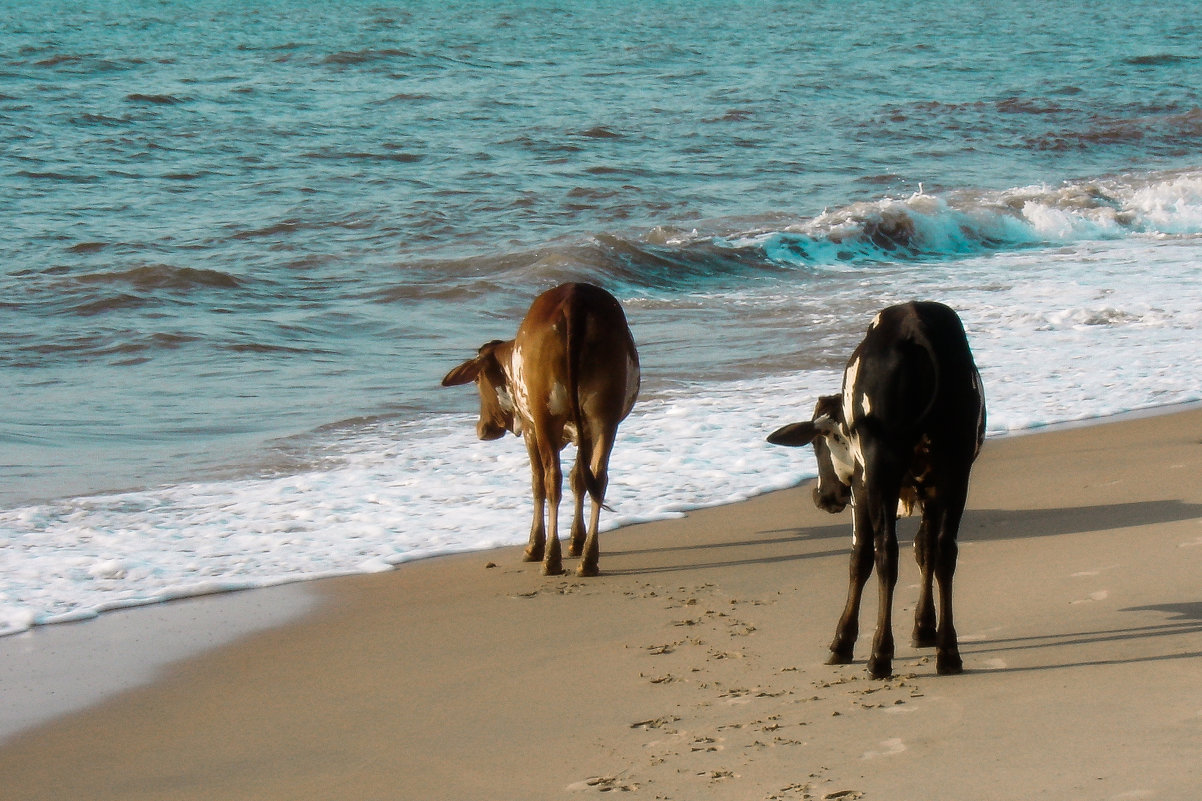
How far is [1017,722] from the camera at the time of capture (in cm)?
428

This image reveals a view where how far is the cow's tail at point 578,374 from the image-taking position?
21.7 ft

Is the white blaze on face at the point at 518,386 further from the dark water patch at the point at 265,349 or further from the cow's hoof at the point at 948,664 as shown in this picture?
the dark water patch at the point at 265,349

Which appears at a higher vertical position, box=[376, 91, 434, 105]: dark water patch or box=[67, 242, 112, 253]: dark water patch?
box=[376, 91, 434, 105]: dark water patch

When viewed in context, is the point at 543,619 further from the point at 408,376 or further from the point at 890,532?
the point at 408,376

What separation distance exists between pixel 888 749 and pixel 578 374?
9.50 feet

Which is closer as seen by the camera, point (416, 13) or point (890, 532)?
point (890, 532)

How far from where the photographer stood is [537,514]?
712cm

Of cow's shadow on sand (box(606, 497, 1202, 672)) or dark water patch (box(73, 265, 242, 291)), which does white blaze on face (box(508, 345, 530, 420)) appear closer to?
cow's shadow on sand (box(606, 497, 1202, 672))

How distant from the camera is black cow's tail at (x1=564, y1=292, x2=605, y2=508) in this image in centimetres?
662

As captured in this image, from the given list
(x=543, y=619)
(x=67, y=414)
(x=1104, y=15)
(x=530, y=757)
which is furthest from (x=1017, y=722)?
(x=1104, y=15)

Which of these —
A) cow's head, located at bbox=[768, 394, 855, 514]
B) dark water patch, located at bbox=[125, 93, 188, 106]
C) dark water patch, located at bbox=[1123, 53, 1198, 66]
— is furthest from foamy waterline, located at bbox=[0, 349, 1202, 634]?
dark water patch, located at bbox=[1123, 53, 1198, 66]

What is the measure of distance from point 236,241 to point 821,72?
2070cm

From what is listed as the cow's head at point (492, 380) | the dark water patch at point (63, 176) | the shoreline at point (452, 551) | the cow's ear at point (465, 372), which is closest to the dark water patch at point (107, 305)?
the shoreline at point (452, 551)

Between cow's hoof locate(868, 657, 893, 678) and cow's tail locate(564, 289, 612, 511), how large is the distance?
2.02 meters
